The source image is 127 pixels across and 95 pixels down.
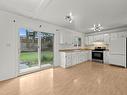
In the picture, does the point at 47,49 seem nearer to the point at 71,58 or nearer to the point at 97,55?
the point at 71,58

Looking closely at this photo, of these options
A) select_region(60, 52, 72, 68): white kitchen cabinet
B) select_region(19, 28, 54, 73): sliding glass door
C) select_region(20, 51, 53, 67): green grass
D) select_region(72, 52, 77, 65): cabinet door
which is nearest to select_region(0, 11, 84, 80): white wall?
select_region(19, 28, 54, 73): sliding glass door

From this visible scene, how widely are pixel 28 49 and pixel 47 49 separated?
3.56 feet

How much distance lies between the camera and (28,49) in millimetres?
4156

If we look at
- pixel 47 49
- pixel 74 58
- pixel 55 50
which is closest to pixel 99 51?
pixel 74 58

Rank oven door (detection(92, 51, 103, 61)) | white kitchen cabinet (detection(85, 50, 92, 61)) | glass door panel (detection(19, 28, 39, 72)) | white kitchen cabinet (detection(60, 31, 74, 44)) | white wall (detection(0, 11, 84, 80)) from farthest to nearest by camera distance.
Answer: white kitchen cabinet (detection(85, 50, 92, 61)) < oven door (detection(92, 51, 103, 61)) < white kitchen cabinet (detection(60, 31, 74, 44)) < glass door panel (detection(19, 28, 39, 72)) < white wall (detection(0, 11, 84, 80))

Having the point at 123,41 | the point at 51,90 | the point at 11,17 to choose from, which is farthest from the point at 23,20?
the point at 123,41

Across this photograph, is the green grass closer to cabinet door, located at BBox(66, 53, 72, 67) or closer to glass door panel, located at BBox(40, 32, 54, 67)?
glass door panel, located at BBox(40, 32, 54, 67)

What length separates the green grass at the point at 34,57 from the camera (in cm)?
407

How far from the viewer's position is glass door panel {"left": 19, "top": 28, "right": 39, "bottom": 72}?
12.8 ft

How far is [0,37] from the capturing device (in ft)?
10.00

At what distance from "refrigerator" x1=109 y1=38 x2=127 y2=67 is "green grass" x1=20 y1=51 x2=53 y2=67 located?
368 centimetres

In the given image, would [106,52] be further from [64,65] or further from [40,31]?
[40,31]

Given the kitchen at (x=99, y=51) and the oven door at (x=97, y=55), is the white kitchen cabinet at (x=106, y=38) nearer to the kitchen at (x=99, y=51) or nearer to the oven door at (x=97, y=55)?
the kitchen at (x=99, y=51)

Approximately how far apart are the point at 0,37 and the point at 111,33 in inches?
250
